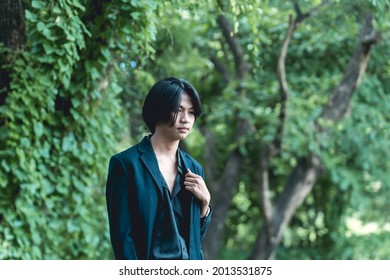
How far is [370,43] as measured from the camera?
6379 millimetres

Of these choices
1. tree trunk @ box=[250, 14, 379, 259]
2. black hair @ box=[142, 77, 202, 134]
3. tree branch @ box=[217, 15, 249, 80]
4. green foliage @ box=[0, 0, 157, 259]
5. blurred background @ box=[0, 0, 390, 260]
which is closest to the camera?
black hair @ box=[142, 77, 202, 134]

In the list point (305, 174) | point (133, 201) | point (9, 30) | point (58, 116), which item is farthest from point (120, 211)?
point (305, 174)

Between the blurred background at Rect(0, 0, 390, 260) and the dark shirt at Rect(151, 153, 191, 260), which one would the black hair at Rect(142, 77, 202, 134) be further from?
the blurred background at Rect(0, 0, 390, 260)

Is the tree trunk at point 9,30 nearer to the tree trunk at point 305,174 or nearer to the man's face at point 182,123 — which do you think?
the man's face at point 182,123

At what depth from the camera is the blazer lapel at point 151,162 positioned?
7.77 feet

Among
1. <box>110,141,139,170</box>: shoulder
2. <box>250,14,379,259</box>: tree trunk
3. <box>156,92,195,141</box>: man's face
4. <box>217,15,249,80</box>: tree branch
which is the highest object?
<box>217,15,249,80</box>: tree branch

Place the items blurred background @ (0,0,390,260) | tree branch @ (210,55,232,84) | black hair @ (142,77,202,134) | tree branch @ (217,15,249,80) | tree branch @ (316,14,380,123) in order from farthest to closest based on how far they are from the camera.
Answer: tree branch @ (210,55,232,84) → tree branch @ (217,15,249,80) → tree branch @ (316,14,380,123) → blurred background @ (0,0,390,260) → black hair @ (142,77,202,134)

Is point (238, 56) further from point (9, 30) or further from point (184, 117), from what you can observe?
point (184, 117)

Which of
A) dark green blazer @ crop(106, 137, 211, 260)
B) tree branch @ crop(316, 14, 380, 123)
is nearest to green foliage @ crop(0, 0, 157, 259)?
dark green blazer @ crop(106, 137, 211, 260)

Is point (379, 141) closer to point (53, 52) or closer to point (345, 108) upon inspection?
point (345, 108)

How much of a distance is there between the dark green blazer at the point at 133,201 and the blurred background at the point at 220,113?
176 cm

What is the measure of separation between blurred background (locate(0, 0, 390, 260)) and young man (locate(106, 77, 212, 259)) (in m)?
1.67

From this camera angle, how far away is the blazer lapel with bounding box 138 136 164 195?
7.77 ft
